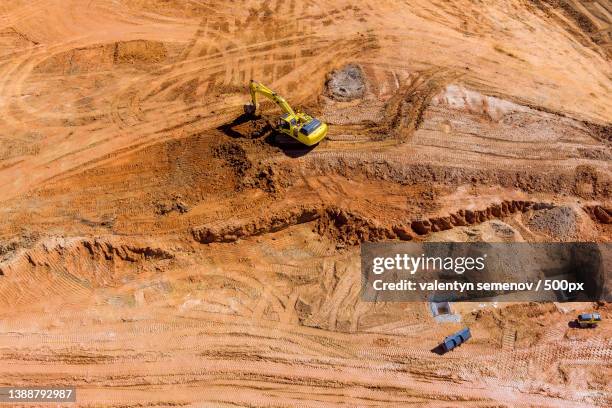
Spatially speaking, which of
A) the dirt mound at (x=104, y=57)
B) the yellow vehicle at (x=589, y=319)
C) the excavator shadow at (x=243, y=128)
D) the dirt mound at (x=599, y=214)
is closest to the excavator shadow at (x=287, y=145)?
the excavator shadow at (x=243, y=128)

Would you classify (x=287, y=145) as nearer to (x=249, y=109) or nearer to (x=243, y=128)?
(x=243, y=128)

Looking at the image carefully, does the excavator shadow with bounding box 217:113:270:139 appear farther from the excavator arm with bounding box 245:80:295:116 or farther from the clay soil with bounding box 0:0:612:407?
the excavator arm with bounding box 245:80:295:116

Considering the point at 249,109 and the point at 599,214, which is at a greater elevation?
the point at 599,214

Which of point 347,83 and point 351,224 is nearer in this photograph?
point 351,224

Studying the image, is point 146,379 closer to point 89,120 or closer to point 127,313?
point 127,313

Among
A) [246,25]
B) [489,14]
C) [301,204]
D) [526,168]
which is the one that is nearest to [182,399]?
[301,204]

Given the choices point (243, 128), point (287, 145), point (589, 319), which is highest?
point (589, 319)

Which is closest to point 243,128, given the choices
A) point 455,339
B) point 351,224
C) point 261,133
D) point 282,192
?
point 261,133
